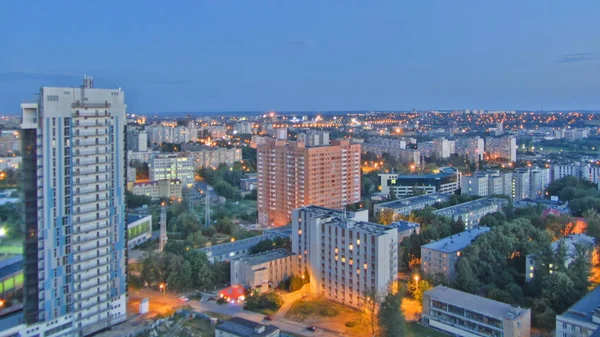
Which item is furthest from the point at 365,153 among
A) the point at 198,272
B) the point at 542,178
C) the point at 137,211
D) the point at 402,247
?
the point at 198,272

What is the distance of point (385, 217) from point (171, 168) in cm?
1128

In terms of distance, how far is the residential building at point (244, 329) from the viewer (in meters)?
7.34

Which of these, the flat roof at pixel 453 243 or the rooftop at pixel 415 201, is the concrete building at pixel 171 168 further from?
the flat roof at pixel 453 243

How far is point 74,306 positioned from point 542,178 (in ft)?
60.6

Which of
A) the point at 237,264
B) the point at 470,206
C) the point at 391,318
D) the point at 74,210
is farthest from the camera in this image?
the point at 470,206

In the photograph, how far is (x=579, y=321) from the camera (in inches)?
281

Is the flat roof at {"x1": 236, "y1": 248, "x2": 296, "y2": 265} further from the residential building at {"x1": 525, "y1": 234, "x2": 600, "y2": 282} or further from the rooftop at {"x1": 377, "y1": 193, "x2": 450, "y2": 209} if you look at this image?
the rooftop at {"x1": 377, "y1": 193, "x2": 450, "y2": 209}

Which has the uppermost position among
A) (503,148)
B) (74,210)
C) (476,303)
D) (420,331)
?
(503,148)

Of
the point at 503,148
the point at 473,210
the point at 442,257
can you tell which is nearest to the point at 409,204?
the point at 473,210

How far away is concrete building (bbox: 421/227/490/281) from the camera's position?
10.1m

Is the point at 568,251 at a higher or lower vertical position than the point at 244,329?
higher

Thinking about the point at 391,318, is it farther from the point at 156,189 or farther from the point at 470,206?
the point at 156,189

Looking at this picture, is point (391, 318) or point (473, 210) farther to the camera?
point (473, 210)

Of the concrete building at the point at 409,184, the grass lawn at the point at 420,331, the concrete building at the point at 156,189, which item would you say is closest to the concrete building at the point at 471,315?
the grass lawn at the point at 420,331
